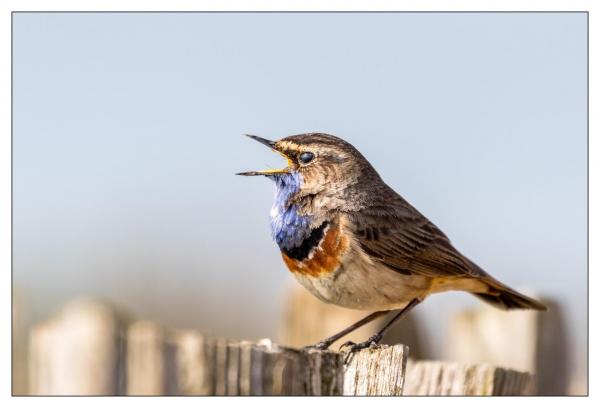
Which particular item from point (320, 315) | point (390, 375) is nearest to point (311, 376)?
point (390, 375)

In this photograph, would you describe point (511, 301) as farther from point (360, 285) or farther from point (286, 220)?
point (286, 220)

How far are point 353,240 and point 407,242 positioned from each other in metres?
0.60

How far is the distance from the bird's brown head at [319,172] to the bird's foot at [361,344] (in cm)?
89

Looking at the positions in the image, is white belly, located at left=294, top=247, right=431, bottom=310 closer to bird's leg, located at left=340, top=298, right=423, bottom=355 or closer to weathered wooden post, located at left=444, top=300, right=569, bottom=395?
bird's leg, located at left=340, top=298, right=423, bottom=355

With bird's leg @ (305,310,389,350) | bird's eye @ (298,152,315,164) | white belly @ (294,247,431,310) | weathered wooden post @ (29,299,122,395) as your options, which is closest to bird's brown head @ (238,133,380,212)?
bird's eye @ (298,152,315,164)

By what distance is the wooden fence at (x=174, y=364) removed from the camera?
459 centimetres

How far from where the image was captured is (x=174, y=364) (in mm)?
4598

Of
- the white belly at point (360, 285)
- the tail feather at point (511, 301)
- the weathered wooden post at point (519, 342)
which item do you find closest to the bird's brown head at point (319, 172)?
the white belly at point (360, 285)

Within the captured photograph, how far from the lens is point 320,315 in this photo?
7.05 m

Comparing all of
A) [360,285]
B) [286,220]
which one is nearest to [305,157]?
[286,220]

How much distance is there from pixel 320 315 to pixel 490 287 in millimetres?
1347

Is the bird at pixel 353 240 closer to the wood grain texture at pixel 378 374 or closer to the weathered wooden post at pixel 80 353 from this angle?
the wood grain texture at pixel 378 374

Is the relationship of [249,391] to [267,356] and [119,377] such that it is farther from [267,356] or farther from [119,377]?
[119,377]

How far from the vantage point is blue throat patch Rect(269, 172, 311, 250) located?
6355mm
